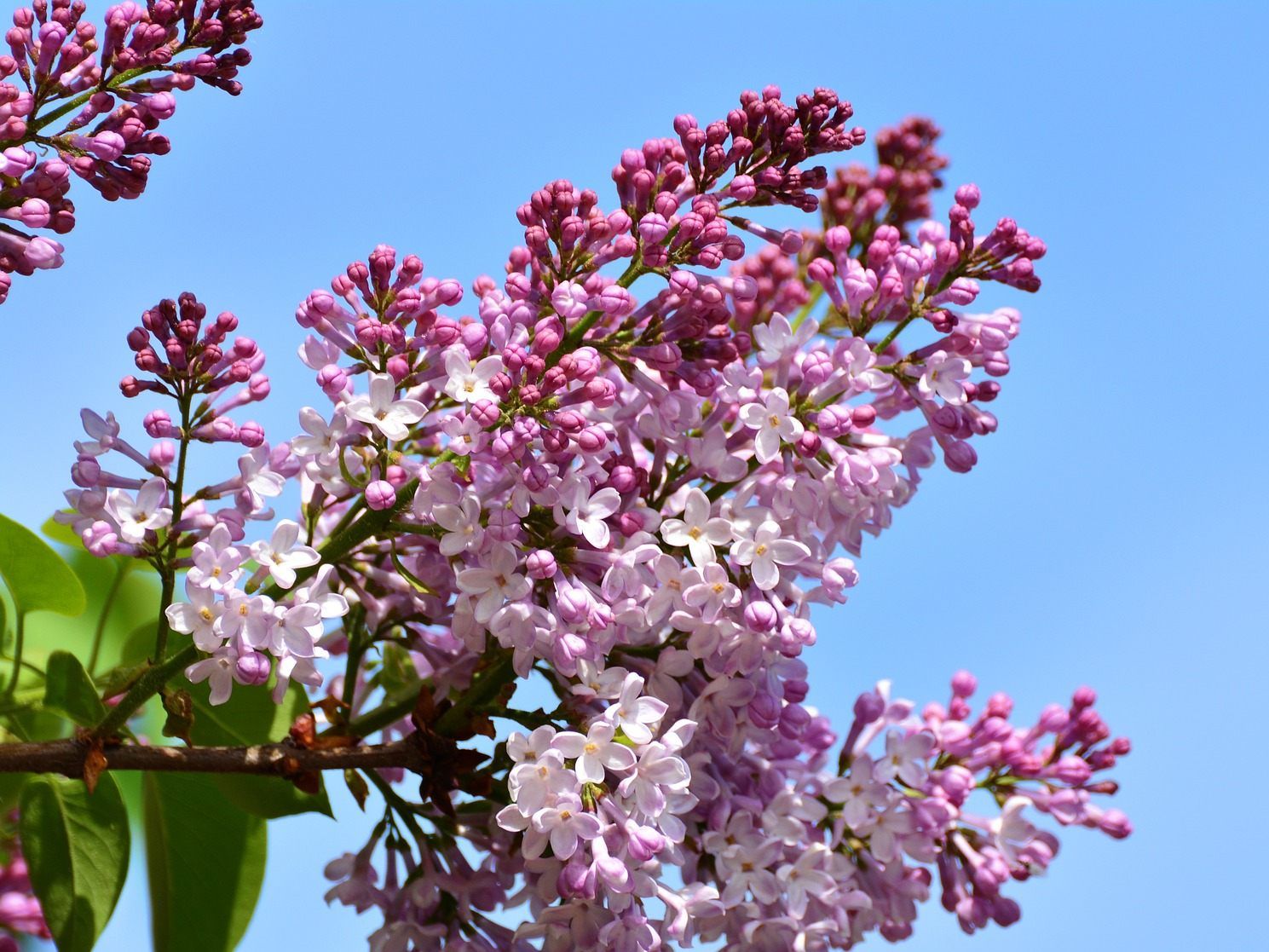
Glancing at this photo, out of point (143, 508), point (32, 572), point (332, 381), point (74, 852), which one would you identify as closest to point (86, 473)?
point (143, 508)

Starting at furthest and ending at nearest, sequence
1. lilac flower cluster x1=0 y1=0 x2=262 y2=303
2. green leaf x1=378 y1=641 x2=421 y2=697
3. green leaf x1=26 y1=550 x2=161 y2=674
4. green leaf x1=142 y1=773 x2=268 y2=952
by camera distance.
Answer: green leaf x1=26 y1=550 x2=161 y2=674 → green leaf x1=378 y1=641 x2=421 y2=697 → green leaf x1=142 y1=773 x2=268 y2=952 → lilac flower cluster x1=0 y1=0 x2=262 y2=303

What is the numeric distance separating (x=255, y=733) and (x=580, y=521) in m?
0.97

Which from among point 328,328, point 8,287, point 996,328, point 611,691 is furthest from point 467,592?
point 996,328

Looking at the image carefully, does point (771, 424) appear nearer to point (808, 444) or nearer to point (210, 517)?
point (808, 444)

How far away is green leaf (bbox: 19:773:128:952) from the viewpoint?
2.70 meters

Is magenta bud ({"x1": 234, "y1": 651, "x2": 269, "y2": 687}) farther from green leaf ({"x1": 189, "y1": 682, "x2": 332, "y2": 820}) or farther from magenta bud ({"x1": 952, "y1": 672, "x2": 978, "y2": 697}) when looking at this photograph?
magenta bud ({"x1": 952, "y1": 672, "x2": 978, "y2": 697})

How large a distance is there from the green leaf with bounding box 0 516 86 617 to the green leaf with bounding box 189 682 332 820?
37 centimetres

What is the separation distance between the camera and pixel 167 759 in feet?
8.11

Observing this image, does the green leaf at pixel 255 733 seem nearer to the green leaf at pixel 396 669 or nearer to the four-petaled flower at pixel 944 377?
the green leaf at pixel 396 669

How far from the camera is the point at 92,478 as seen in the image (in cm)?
236

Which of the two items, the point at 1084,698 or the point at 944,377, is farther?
the point at 1084,698

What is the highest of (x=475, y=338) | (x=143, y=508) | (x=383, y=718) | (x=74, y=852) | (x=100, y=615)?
(x=100, y=615)

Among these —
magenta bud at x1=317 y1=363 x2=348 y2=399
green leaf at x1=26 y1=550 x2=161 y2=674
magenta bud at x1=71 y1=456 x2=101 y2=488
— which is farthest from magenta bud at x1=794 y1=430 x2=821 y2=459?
green leaf at x1=26 y1=550 x2=161 y2=674

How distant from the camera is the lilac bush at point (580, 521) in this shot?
232 centimetres
